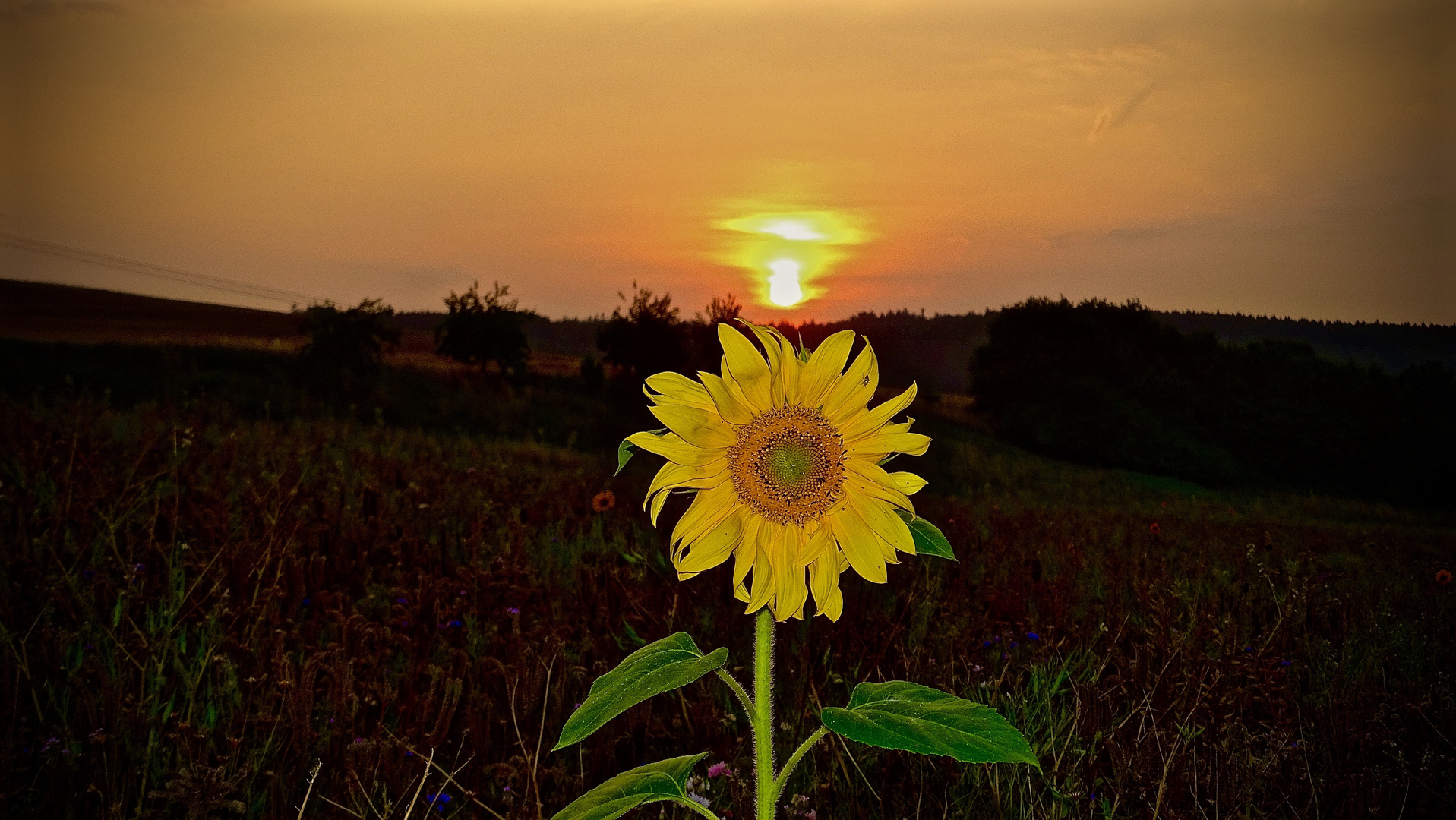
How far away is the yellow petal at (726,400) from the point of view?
5.37 feet

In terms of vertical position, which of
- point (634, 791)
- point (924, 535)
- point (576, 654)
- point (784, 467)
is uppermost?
point (784, 467)

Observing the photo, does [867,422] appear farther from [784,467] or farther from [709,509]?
[709,509]

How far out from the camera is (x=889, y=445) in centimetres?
164

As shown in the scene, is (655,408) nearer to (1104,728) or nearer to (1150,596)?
(1104,728)

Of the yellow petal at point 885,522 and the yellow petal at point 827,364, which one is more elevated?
the yellow petal at point 827,364

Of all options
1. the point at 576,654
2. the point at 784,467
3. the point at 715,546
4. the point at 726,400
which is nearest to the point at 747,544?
the point at 715,546

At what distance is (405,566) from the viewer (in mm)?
4766

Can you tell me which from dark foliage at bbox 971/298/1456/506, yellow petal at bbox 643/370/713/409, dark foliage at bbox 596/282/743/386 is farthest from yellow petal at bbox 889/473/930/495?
dark foliage at bbox 596/282/743/386

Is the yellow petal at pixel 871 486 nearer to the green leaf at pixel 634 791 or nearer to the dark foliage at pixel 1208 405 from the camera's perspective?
the green leaf at pixel 634 791

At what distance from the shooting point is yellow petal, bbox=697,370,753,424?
164 cm

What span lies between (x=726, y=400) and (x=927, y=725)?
0.62 meters

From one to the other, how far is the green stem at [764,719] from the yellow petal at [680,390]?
40 centimetres

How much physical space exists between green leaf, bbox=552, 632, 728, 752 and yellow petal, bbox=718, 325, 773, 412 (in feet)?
1.44

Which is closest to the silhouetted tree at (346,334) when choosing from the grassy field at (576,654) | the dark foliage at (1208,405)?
the dark foliage at (1208,405)
